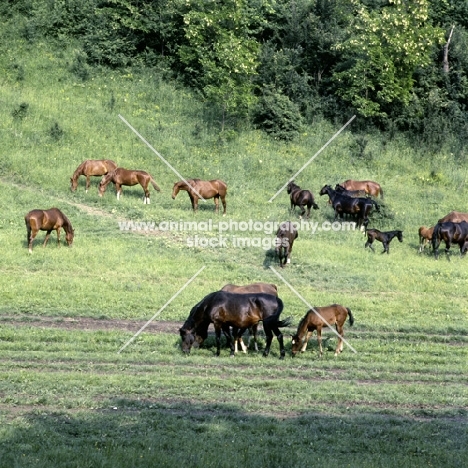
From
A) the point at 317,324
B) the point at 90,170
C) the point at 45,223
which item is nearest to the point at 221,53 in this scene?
the point at 90,170

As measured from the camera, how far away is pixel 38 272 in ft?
78.5

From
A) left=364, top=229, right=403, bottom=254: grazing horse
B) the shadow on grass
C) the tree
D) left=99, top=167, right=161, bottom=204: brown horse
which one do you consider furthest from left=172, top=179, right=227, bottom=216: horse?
the shadow on grass

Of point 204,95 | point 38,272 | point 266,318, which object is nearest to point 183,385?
point 266,318

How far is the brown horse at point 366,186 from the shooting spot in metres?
34.2

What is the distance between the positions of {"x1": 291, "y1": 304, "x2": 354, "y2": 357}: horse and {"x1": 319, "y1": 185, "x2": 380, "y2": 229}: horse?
12.1 metres

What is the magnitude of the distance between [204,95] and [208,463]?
33002mm

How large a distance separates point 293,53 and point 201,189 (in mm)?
16648

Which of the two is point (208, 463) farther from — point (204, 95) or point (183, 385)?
point (204, 95)

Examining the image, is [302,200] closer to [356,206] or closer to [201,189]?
[356,206]

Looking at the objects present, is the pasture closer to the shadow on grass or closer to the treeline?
the shadow on grass

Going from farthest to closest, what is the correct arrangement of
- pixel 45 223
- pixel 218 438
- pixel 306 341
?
pixel 45 223 → pixel 306 341 → pixel 218 438

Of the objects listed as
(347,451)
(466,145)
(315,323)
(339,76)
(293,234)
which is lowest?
(347,451)

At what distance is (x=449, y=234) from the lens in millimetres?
28188

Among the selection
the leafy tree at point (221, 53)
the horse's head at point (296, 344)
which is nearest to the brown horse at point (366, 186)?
the leafy tree at point (221, 53)
